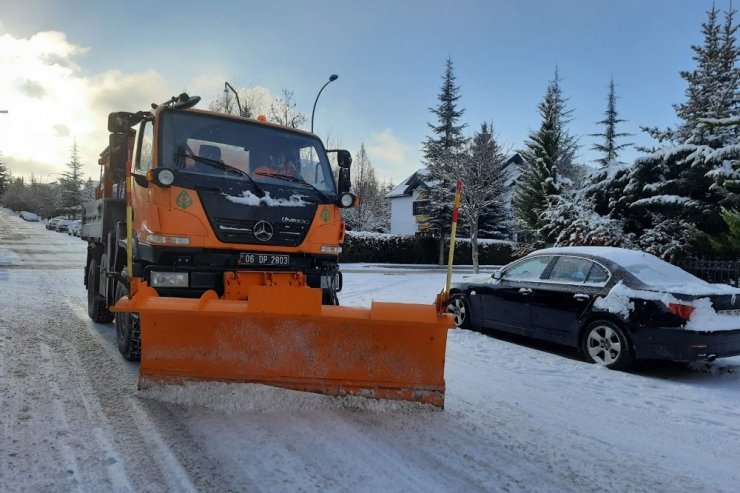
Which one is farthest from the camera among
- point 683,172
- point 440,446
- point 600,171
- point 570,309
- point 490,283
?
point 600,171

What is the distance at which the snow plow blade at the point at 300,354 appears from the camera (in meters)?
3.95

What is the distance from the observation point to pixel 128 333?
201 inches

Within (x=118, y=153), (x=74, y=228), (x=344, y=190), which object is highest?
(x=118, y=153)

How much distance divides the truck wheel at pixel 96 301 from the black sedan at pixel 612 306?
217 inches

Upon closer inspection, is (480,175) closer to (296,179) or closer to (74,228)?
(296,179)

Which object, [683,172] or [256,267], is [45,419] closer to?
[256,267]

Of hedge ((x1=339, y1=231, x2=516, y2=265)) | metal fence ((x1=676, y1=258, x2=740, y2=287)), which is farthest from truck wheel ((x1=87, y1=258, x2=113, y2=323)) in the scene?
hedge ((x1=339, y1=231, x2=516, y2=265))

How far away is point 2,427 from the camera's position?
3459 mm

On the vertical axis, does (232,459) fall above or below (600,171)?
below

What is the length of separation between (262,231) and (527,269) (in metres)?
4.39

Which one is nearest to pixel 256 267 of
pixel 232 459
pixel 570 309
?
pixel 232 459

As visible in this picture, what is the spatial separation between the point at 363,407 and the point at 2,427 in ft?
8.37

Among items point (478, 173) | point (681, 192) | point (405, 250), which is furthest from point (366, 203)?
point (681, 192)

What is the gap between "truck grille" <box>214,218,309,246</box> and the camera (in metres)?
4.47
